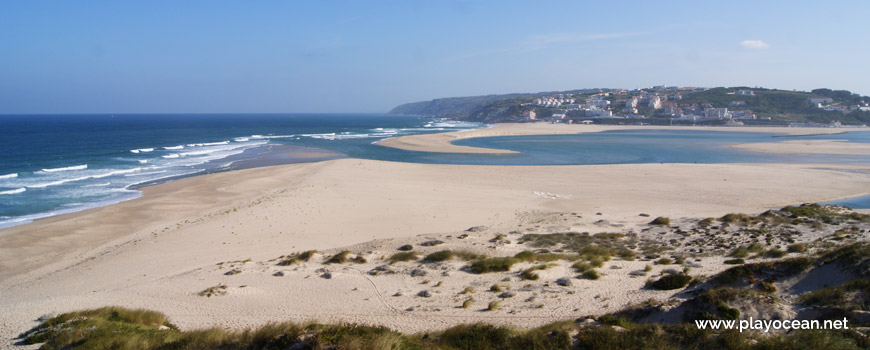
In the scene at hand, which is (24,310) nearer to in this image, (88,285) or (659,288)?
(88,285)

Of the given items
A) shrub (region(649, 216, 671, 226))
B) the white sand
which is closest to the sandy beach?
shrub (region(649, 216, 671, 226))

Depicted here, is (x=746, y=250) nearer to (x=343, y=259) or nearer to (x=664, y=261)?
(x=664, y=261)

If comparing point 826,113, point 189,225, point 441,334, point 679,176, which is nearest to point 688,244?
point 441,334

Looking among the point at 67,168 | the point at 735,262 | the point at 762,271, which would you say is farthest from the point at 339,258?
the point at 67,168

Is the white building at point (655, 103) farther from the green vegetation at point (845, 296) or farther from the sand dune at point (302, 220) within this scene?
the green vegetation at point (845, 296)

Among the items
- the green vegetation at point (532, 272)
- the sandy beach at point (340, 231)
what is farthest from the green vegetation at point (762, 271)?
the green vegetation at point (532, 272)

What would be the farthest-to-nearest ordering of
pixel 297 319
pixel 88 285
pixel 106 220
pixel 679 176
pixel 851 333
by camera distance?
pixel 679 176 → pixel 106 220 → pixel 88 285 → pixel 297 319 → pixel 851 333
